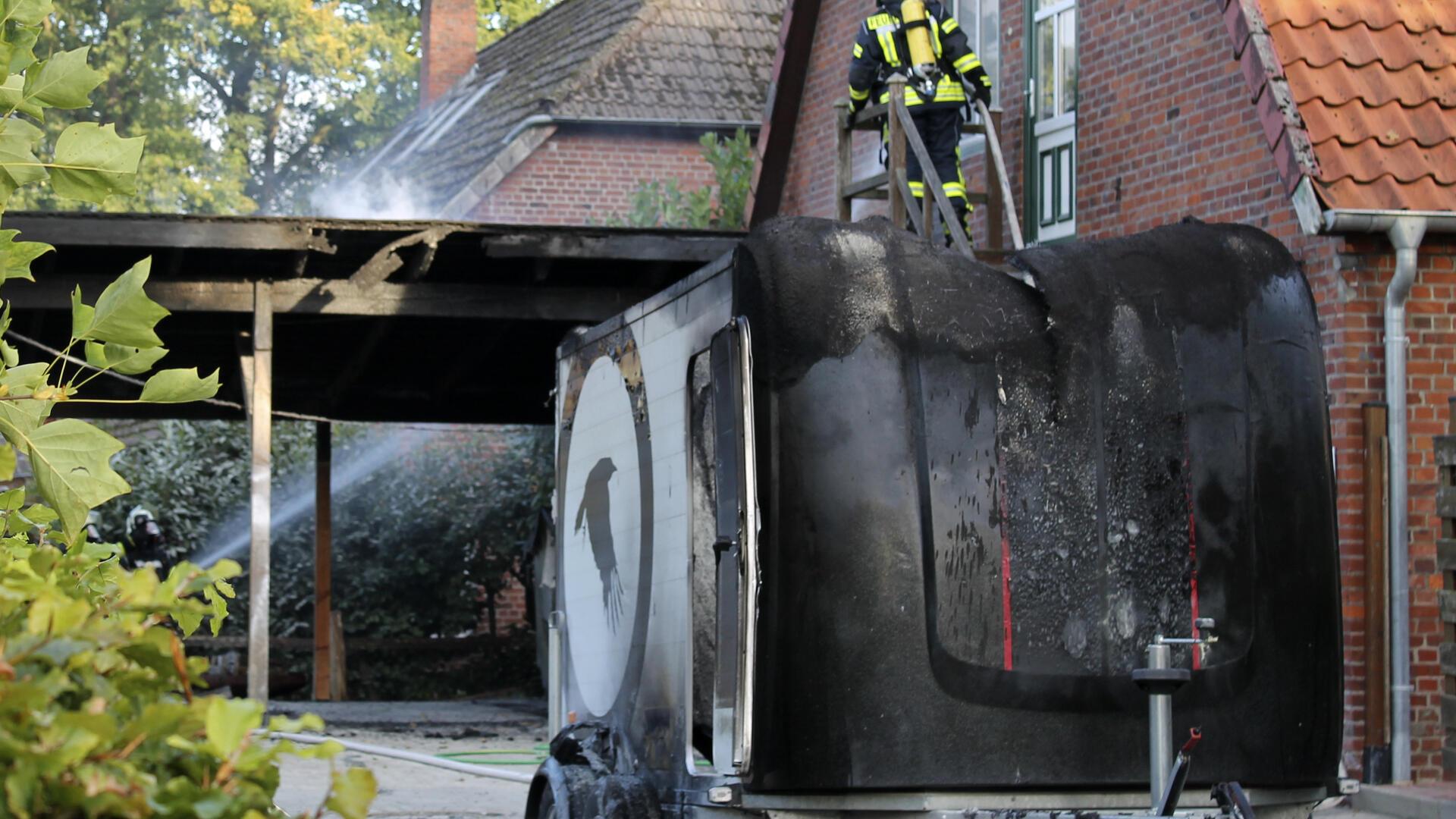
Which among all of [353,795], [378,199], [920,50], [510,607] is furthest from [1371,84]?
[378,199]

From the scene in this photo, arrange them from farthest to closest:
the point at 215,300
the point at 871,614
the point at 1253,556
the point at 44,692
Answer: the point at 215,300
the point at 1253,556
the point at 871,614
the point at 44,692

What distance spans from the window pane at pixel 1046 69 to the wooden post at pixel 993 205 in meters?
0.37

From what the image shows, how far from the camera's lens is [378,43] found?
42.1 m

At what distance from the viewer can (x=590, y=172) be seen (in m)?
26.8

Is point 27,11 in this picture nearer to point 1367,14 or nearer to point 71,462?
point 71,462

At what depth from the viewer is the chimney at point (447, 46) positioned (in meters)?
34.4

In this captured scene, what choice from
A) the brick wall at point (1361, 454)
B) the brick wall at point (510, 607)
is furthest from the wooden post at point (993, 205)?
the brick wall at point (510, 607)

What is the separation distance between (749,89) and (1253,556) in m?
22.3

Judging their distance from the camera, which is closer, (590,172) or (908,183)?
(908,183)

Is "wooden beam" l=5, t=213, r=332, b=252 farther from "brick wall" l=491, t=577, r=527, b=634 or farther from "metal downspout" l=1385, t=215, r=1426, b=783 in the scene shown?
"brick wall" l=491, t=577, r=527, b=634

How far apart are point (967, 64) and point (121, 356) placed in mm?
10594

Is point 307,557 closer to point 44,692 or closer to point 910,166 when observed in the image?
point 910,166

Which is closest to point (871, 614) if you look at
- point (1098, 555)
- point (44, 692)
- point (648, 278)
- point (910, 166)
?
point (1098, 555)

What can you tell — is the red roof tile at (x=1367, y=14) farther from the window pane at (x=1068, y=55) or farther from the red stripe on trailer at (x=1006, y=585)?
the red stripe on trailer at (x=1006, y=585)
